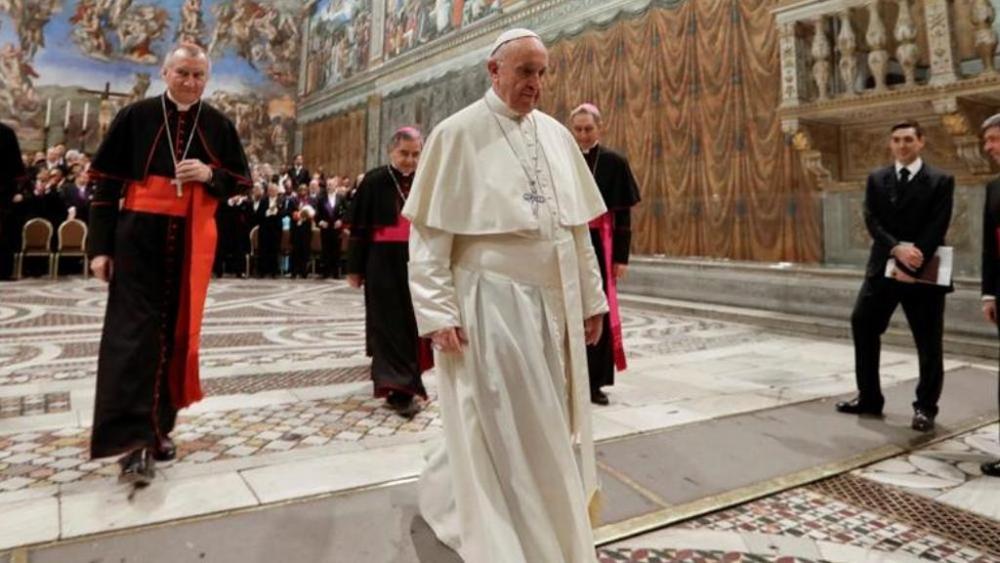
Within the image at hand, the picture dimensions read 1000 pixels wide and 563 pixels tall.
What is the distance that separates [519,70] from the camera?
181 cm

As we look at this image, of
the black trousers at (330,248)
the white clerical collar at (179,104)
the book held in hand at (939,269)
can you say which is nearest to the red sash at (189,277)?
the white clerical collar at (179,104)

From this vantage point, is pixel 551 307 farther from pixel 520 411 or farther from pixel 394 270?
pixel 394 270

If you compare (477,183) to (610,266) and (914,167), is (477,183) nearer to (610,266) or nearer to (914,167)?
(610,266)

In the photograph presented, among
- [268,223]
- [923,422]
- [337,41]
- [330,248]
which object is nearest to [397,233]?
[923,422]

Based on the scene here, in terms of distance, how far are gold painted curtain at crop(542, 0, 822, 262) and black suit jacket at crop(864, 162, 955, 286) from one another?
183 inches

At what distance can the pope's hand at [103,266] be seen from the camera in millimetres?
2541

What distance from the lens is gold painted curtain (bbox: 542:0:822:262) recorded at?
8.41 m

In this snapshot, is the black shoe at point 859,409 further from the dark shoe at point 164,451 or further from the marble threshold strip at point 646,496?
the dark shoe at point 164,451

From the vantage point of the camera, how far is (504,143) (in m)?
1.89

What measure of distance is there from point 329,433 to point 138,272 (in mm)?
1227

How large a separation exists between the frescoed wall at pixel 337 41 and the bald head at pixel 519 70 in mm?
18924

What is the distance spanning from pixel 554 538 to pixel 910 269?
297 centimetres

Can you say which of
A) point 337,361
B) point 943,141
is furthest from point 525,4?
point 337,361

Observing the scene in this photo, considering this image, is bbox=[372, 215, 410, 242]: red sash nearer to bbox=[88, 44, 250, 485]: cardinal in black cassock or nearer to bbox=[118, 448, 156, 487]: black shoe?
bbox=[88, 44, 250, 485]: cardinal in black cassock
